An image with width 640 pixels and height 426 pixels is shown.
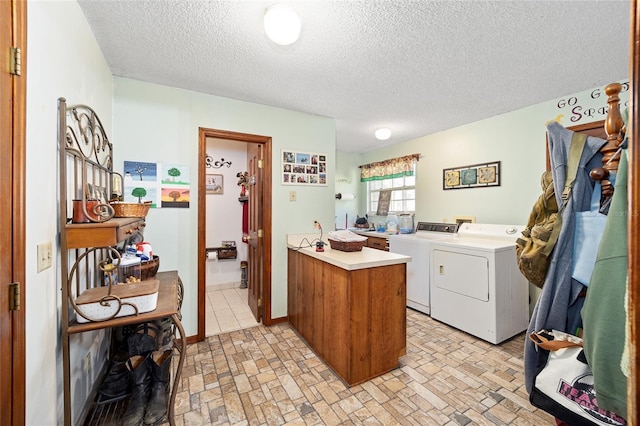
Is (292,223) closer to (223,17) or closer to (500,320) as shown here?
(223,17)

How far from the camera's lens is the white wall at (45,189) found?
995 millimetres

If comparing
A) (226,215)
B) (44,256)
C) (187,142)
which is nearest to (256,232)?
(187,142)

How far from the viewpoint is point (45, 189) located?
3.62 ft

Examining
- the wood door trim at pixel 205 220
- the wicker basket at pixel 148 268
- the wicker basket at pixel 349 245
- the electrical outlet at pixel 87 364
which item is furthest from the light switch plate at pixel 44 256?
the wicker basket at pixel 349 245

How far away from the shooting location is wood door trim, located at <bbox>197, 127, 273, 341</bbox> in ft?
8.18

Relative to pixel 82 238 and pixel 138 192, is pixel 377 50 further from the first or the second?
pixel 138 192

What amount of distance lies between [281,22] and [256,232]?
2.05 meters

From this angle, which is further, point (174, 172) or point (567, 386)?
point (174, 172)

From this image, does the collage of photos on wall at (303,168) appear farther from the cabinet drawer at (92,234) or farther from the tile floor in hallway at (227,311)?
the cabinet drawer at (92,234)

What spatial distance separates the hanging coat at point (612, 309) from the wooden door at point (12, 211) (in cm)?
181

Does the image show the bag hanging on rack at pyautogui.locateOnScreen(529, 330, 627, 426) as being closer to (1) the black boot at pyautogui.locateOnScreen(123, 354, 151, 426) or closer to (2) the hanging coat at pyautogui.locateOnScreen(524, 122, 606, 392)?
(2) the hanging coat at pyautogui.locateOnScreen(524, 122, 606, 392)

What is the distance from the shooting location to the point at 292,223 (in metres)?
2.98

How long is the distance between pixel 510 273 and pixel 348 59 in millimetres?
2443

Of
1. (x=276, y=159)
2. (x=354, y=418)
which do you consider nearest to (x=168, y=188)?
(x=276, y=159)
